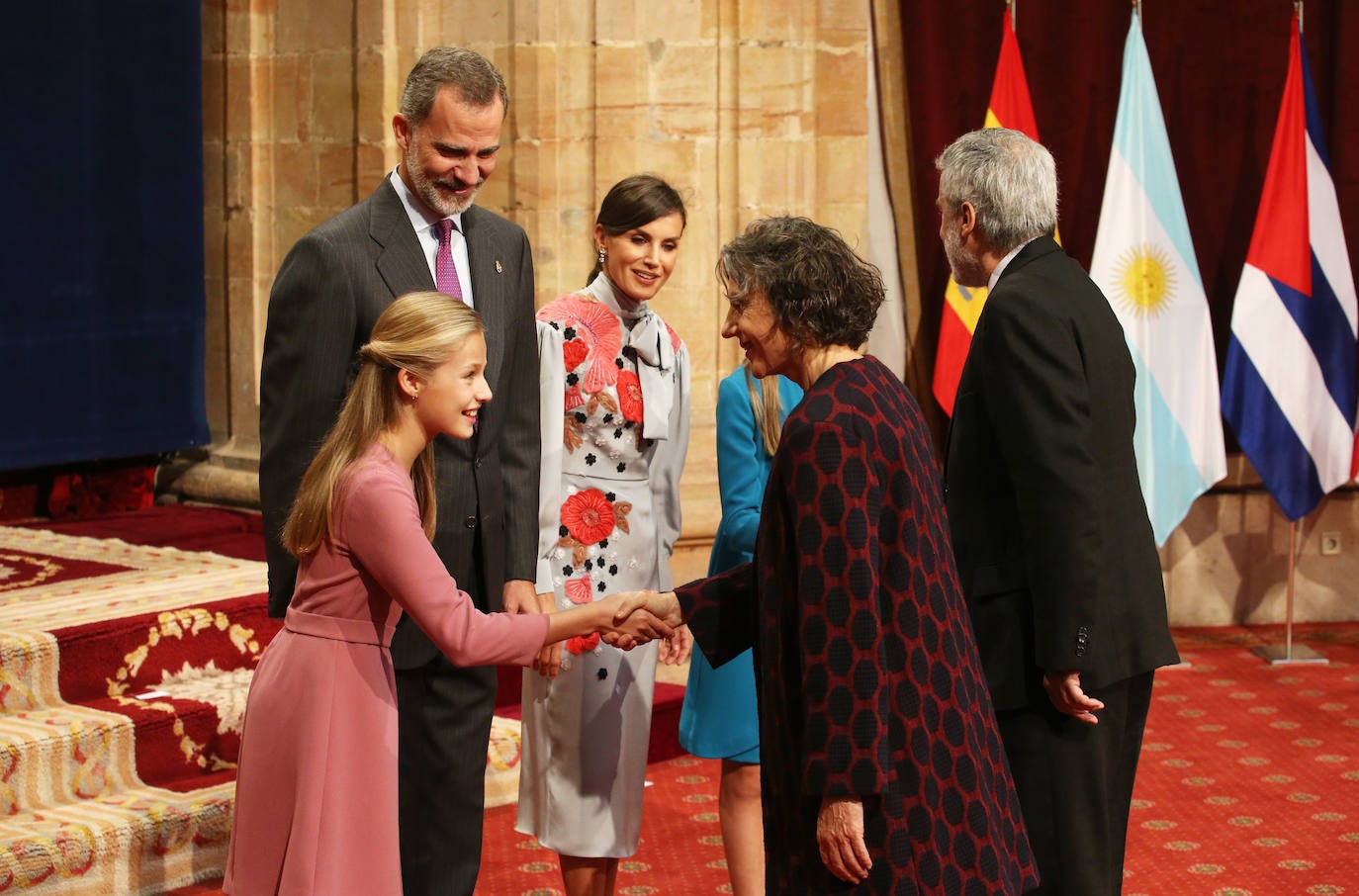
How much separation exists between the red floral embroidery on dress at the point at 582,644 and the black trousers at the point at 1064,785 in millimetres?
857

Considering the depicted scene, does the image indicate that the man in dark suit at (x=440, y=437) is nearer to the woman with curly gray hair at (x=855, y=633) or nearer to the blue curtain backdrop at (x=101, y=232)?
the woman with curly gray hair at (x=855, y=633)

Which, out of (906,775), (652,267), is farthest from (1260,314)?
(906,775)

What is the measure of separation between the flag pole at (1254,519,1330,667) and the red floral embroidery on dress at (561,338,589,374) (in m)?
4.05

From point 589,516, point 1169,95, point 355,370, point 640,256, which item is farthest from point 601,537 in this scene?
point 1169,95

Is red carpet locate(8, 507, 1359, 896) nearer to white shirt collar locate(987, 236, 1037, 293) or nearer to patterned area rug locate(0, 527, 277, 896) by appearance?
patterned area rug locate(0, 527, 277, 896)

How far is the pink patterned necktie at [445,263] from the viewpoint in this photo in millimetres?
3152

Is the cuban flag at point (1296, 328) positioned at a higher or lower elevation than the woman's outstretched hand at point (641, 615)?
higher

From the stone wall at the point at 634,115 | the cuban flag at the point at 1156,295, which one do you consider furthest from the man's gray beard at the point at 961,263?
the cuban flag at the point at 1156,295

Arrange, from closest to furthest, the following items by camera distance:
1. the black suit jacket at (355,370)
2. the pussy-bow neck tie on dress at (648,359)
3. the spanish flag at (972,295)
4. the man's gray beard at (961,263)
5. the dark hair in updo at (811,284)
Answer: the dark hair in updo at (811,284) < the black suit jacket at (355,370) < the man's gray beard at (961,263) < the pussy-bow neck tie on dress at (648,359) < the spanish flag at (972,295)

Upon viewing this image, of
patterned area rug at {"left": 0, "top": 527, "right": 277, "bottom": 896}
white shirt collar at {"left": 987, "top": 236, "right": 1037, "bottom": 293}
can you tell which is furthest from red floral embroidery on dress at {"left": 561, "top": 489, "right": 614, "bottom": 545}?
patterned area rug at {"left": 0, "top": 527, "right": 277, "bottom": 896}

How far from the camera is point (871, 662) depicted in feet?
8.14

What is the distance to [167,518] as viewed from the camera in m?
6.71

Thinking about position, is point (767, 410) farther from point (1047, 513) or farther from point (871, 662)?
point (871, 662)

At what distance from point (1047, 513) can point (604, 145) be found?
3.40 metres
